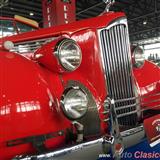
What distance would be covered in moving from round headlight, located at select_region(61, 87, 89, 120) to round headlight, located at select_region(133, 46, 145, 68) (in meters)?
1.17

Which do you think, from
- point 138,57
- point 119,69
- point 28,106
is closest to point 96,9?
point 138,57

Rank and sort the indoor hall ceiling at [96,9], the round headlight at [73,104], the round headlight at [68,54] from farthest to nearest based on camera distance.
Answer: the indoor hall ceiling at [96,9]
the round headlight at [68,54]
the round headlight at [73,104]

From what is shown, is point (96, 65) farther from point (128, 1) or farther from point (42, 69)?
point (128, 1)

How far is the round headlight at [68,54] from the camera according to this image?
2.08 metres

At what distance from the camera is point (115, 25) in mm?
2570

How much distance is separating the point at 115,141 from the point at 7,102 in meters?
0.74

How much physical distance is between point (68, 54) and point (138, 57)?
107 centimetres

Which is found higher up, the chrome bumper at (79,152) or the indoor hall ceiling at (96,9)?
the indoor hall ceiling at (96,9)

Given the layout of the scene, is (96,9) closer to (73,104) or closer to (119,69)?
(119,69)

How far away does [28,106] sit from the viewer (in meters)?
1.80

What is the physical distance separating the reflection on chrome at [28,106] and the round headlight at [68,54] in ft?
1.34

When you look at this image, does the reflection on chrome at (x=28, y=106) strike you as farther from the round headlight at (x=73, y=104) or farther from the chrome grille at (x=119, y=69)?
the chrome grille at (x=119, y=69)

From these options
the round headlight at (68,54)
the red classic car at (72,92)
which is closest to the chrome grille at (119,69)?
the red classic car at (72,92)

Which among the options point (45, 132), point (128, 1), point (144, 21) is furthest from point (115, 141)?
point (144, 21)
